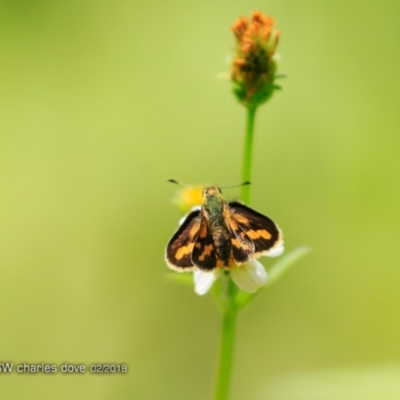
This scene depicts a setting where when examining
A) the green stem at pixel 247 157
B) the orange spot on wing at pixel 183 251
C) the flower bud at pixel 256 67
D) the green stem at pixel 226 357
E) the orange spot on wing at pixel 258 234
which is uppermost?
the flower bud at pixel 256 67

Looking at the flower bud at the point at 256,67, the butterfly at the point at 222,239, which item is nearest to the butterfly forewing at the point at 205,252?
the butterfly at the point at 222,239

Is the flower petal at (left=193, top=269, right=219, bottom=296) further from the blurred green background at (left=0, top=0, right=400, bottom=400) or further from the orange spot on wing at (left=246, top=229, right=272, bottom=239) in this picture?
the blurred green background at (left=0, top=0, right=400, bottom=400)

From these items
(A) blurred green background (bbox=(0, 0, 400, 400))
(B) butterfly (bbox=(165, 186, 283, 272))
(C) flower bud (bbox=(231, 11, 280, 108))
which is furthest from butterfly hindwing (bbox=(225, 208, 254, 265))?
(A) blurred green background (bbox=(0, 0, 400, 400))

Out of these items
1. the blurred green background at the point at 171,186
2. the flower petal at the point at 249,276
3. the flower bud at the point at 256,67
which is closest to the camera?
the flower petal at the point at 249,276

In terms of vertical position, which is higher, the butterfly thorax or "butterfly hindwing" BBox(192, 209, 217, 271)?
the butterfly thorax

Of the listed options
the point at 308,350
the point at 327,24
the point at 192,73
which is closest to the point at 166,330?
the point at 308,350

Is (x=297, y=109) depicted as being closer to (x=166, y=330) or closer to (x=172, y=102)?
(x=172, y=102)

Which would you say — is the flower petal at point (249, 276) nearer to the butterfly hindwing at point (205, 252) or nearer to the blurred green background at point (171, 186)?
the butterfly hindwing at point (205, 252)

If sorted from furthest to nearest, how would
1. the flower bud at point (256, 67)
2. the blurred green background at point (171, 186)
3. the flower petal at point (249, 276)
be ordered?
1. the blurred green background at point (171, 186)
2. the flower bud at point (256, 67)
3. the flower petal at point (249, 276)

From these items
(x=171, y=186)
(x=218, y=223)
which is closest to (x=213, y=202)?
(x=218, y=223)
